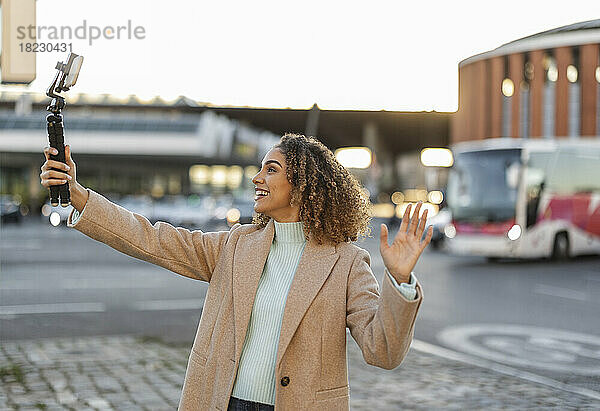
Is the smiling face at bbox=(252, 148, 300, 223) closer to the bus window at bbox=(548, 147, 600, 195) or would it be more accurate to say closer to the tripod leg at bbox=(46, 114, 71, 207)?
the tripod leg at bbox=(46, 114, 71, 207)

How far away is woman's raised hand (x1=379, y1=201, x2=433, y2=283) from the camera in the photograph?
2479mm

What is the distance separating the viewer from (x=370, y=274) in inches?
110

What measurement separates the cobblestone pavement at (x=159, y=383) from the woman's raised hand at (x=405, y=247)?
3441 mm

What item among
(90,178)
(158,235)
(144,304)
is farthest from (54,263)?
(90,178)

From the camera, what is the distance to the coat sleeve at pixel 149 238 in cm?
288

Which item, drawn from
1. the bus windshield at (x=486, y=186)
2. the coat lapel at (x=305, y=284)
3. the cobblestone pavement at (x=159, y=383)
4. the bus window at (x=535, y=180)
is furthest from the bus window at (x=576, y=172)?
the coat lapel at (x=305, y=284)

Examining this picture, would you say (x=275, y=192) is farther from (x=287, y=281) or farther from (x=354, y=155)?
(x=354, y=155)

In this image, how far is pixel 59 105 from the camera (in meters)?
2.67

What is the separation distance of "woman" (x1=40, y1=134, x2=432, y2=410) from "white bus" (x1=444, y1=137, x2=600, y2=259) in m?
17.0

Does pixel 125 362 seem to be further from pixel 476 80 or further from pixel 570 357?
pixel 476 80

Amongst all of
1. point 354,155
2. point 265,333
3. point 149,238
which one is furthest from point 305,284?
point 354,155

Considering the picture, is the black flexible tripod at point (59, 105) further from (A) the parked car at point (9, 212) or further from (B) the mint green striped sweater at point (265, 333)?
(A) the parked car at point (9, 212)

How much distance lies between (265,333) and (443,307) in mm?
9098

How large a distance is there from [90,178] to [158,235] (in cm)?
7702
